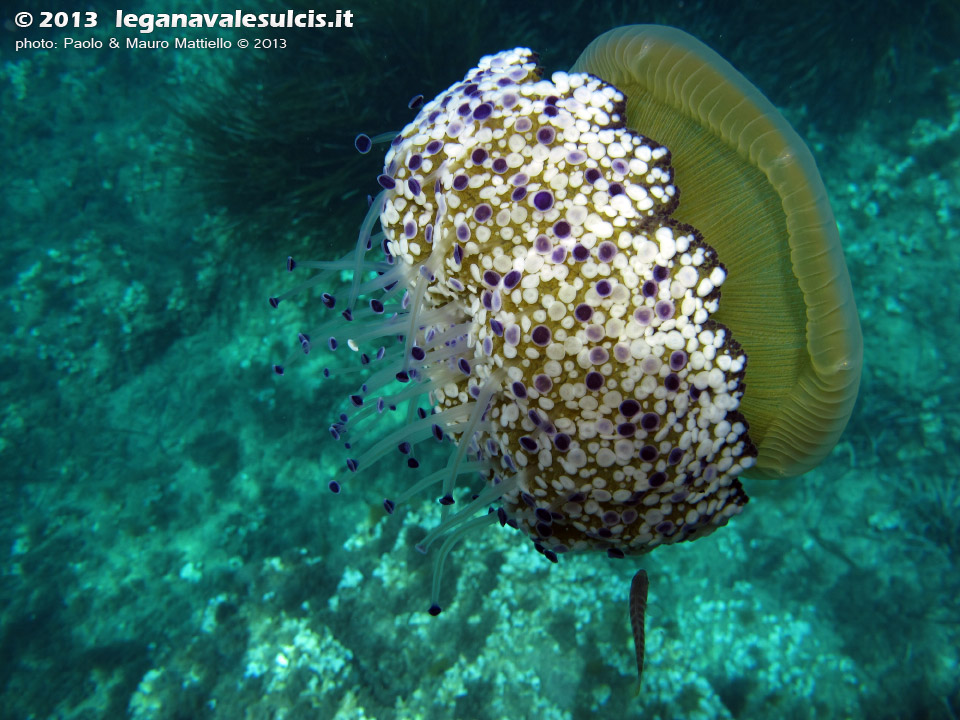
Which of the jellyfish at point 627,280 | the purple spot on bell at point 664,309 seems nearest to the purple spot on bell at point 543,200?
the jellyfish at point 627,280

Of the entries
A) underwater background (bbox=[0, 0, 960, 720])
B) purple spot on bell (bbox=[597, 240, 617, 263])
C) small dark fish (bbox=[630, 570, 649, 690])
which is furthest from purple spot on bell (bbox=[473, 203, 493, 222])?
underwater background (bbox=[0, 0, 960, 720])

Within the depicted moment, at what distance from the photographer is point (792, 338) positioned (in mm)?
2105

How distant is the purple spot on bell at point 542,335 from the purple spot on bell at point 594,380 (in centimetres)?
20

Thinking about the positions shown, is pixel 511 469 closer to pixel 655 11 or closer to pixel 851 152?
pixel 655 11

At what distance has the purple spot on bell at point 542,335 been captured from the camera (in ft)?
6.52

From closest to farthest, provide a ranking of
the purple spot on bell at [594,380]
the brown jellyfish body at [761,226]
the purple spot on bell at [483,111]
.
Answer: the brown jellyfish body at [761,226] → the purple spot on bell at [594,380] → the purple spot on bell at [483,111]

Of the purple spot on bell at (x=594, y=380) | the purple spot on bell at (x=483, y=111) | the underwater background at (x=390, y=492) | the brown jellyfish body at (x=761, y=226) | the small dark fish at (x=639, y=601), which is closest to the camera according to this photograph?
the brown jellyfish body at (x=761, y=226)

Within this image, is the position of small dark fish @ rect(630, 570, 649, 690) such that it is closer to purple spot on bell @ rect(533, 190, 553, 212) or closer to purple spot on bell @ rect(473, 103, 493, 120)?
purple spot on bell @ rect(533, 190, 553, 212)

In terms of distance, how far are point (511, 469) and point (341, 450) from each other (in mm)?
3174

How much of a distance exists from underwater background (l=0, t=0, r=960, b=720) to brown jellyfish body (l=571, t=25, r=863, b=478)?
8.77 ft

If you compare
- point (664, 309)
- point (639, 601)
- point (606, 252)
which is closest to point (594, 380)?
point (664, 309)

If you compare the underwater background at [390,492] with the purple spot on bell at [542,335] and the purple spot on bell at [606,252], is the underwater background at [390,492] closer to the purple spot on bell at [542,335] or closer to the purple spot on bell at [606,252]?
the purple spot on bell at [542,335]

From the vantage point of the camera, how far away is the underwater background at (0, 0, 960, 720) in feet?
13.7

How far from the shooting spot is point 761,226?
6.76 ft
